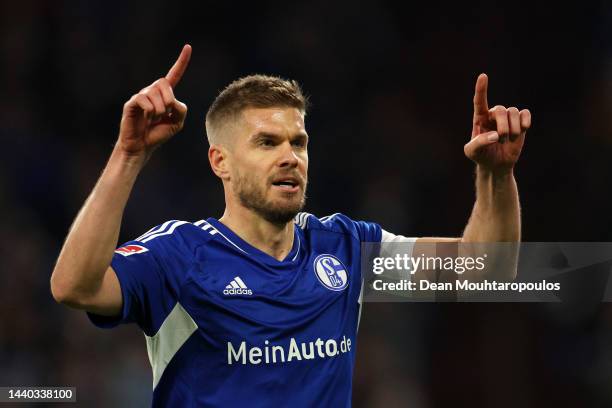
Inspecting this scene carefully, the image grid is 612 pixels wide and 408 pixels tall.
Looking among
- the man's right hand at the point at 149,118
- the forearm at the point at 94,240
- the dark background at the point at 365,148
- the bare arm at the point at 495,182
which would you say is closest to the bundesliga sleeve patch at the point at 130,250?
the forearm at the point at 94,240

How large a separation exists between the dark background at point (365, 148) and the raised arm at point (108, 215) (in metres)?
3.87

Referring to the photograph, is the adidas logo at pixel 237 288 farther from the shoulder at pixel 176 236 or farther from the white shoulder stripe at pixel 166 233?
the white shoulder stripe at pixel 166 233

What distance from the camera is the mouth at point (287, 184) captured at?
3.53 meters

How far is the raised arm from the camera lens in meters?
2.84

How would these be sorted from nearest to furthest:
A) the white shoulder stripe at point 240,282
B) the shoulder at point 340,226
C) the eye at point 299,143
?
1. the white shoulder stripe at point 240,282
2. the eye at point 299,143
3. the shoulder at point 340,226

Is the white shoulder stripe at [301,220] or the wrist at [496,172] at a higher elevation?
the wrist at [496,172]

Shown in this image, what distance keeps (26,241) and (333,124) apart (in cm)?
286

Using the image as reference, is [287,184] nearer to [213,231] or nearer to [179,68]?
[213,231]

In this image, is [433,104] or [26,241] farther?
[433,104]

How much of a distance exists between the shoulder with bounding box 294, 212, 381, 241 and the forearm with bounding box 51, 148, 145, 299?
112cm

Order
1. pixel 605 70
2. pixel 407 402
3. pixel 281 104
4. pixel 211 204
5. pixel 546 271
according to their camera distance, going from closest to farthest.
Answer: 1. pixel 281 104
2. pixel 546 271
3. pixel 407 402
4. pixel 211 204
5. pixel 605 70

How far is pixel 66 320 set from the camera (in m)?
7.06

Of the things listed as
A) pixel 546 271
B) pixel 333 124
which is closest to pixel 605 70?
pixel 333 124

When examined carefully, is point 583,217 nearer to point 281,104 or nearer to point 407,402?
point 407,402
